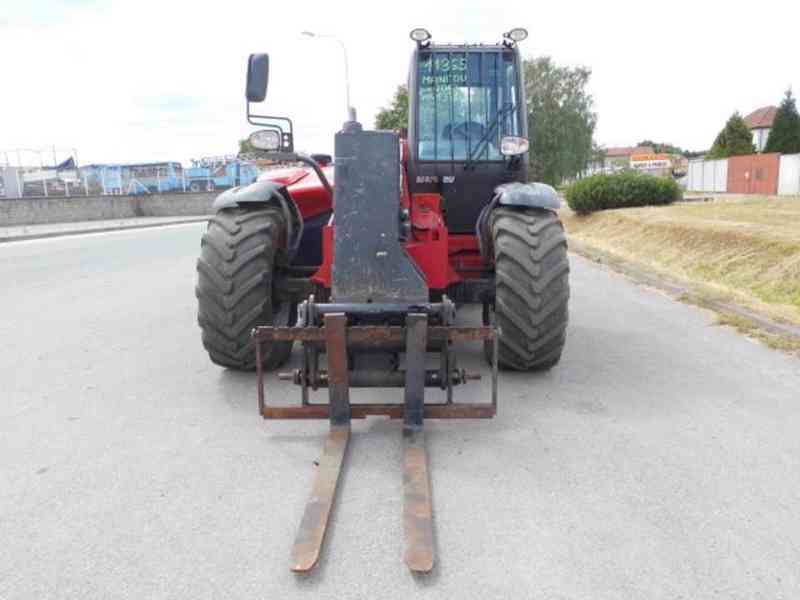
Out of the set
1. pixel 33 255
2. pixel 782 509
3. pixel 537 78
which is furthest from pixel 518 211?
pixel 537 78

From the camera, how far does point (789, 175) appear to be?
107 feet

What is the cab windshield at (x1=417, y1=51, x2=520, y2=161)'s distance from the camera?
6262 millimetres

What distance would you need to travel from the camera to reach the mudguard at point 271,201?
5043 millimetres

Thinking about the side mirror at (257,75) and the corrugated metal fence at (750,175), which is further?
the corrugated metal fence at (750,175)

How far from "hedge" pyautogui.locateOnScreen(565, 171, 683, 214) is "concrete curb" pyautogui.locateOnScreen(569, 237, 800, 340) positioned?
5518 millimetres

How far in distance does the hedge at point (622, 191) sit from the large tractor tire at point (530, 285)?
54.2 feet

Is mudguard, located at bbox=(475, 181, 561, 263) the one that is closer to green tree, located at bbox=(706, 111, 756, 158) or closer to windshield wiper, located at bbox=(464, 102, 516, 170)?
windshield wiper, located at bbox=(464, 102, 516, 170)

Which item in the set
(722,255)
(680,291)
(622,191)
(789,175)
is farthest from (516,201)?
(789,175)

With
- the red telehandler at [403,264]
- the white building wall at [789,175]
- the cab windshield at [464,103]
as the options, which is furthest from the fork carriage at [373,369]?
the white building wall at [789,175]

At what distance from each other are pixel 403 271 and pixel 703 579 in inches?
89.0

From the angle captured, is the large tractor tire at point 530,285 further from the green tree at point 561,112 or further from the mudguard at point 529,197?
the green tree at point 561,112

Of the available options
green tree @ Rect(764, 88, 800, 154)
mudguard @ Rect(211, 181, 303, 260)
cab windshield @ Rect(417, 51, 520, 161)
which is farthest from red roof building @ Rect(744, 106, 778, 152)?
mudguard @ Rect(211, 181, 303, 260)

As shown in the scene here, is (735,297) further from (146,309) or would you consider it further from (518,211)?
(146,309)

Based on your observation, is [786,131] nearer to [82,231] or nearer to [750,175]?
[750,175]
